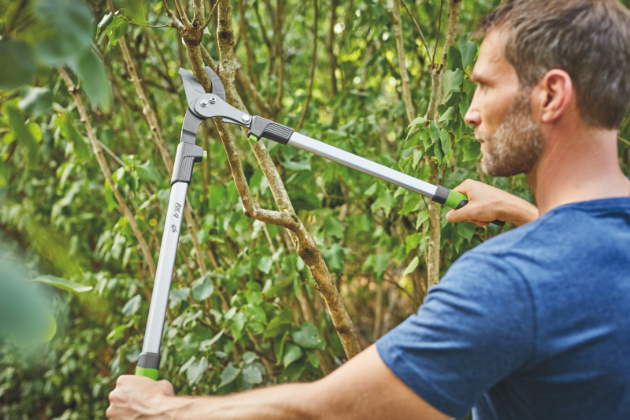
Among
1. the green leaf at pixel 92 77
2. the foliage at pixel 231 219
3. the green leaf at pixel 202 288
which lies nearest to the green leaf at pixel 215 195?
the foliage at pixel 231 219

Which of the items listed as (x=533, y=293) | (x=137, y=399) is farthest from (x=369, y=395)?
(x=137, y=399)

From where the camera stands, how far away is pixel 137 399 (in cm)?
84

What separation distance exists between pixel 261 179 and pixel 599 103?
123 centimetres

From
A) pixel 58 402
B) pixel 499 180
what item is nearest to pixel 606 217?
pixel 499 180

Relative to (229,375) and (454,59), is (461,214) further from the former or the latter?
(229,375)

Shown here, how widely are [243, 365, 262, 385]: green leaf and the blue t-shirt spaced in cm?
125

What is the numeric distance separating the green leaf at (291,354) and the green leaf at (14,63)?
150cm

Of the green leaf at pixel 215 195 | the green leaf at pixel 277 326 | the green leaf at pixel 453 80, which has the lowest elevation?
the green leaf at pixel 277 326

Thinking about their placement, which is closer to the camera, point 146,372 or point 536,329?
point 536,329

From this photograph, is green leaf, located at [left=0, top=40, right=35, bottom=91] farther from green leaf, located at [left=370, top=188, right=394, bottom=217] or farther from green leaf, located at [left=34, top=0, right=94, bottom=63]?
green leaf, located at [left=370, top=188, right=394, bottom=217]

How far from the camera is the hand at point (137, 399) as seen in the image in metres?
0.83

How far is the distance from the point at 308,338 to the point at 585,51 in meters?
1.36

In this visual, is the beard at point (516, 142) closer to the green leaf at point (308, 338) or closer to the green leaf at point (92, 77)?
the green leaf at point (92, 77)

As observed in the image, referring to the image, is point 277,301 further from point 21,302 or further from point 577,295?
point 21,302
